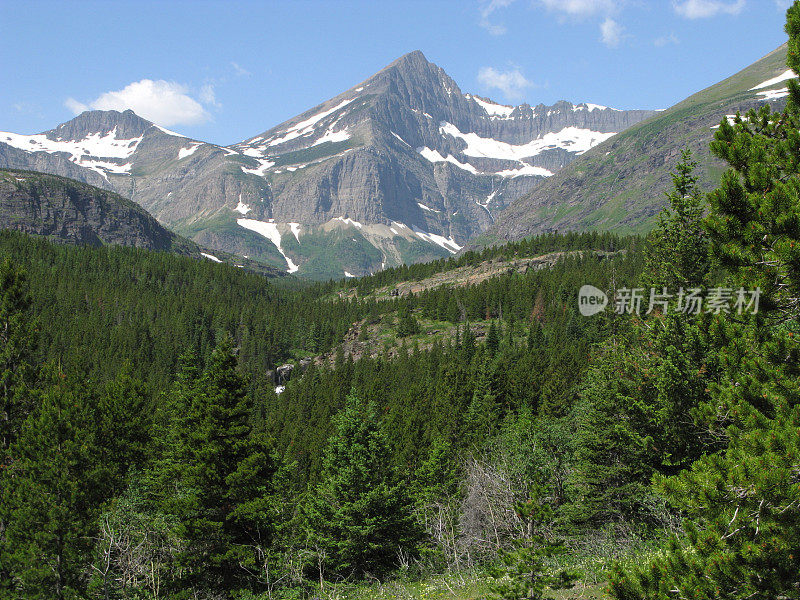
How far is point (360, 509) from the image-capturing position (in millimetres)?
29078

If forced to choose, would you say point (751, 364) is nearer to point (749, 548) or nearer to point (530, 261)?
point (749, 548)

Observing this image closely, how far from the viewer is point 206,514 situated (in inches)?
1031

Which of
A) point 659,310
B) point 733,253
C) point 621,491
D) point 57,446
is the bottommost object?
point 621,491

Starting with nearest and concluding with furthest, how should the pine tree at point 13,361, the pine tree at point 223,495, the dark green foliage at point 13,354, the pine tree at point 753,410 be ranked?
1. the pine tree at point 753,410
2. the pine tree at point 223,495
3. the pine tree at point 13,361
4. the dark green foliage at point 13,354

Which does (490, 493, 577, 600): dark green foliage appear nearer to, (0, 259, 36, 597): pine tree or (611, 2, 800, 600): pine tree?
(611, 2, 800, 600): pine tree

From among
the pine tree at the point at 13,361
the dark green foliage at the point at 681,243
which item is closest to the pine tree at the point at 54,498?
the pine tree at the point at 13,361

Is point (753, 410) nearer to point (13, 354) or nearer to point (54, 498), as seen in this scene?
point (54, 498)

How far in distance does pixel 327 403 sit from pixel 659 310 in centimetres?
7974

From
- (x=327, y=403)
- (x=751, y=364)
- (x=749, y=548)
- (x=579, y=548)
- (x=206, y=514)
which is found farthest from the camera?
(x=327, y=403)

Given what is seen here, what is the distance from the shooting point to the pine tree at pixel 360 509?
29.2 meters

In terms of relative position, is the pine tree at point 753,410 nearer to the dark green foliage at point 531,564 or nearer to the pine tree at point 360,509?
the dark green foliage at point 531,564

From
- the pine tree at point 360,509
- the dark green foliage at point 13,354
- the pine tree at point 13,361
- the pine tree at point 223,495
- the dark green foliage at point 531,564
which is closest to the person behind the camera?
the dark green foliage at point 531,564

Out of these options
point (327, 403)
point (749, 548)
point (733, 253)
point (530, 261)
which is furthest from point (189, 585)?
point (530, 261)

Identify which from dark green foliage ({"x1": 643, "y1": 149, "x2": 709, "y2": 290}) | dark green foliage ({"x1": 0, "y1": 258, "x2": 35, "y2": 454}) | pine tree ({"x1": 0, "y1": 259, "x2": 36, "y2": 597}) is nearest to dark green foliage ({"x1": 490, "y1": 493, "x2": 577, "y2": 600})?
dark green foliage ({"x1": 643, "y1": 149, "x2": 709, "y2": 290})
